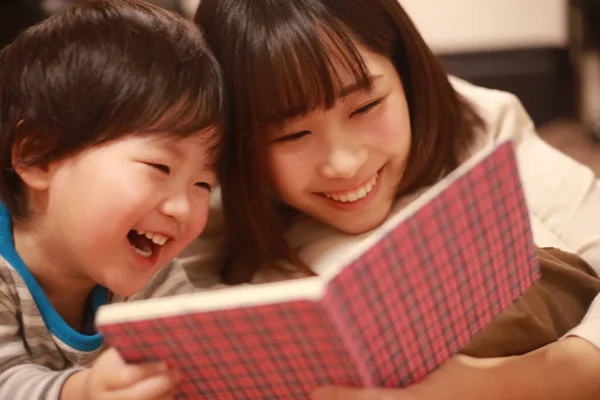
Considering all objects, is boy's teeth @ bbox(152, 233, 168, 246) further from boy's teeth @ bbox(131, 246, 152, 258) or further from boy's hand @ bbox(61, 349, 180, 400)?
Result: boy's hand @ bbox(61, 349, 180, 400)

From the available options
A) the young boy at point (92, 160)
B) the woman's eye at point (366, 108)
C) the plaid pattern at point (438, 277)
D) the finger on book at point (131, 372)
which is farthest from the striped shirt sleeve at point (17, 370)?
the woman's eye at point (366, 108)

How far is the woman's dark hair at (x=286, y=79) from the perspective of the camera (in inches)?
31.9

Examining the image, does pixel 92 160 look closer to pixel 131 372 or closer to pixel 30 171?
pixel 30 171

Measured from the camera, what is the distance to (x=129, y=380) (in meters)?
0.56

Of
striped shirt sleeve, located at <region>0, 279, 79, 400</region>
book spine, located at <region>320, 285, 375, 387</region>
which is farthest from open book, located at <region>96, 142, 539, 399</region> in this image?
striped shirt sleeve, located at <region>0, 279, 79, 400</region>

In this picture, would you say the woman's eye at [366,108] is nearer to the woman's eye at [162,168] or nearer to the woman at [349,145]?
the woman at [349,145]

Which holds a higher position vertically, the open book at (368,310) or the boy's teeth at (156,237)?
the open book at (368,310)

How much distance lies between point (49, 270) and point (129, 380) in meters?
0.30

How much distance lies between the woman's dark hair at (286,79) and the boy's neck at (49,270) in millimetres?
226

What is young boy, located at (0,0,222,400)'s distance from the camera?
2.37ft

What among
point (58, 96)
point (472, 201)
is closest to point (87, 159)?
point (58, 96)

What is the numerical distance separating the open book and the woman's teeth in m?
0.30

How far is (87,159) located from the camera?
727 millimetres

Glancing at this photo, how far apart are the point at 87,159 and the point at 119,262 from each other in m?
0.12
